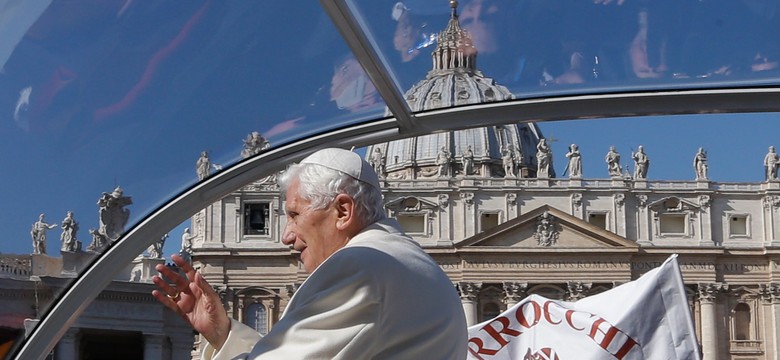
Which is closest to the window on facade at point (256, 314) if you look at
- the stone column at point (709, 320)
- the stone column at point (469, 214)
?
the stone column at point (469, 214)

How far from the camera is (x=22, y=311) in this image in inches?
161

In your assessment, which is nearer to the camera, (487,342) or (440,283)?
(440,283)

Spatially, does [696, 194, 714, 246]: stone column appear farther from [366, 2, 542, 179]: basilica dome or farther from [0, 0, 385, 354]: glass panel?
[0, 0, 385, 354]: glass panel

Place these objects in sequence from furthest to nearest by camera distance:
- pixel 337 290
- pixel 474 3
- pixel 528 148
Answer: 1. pixel 528 148
2. pixel 474 3
3. pixel 337 290

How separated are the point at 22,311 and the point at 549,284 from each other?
4242cm

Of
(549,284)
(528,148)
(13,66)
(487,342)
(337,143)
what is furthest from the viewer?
(528,148)

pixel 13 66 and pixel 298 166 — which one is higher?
pixel 13 66

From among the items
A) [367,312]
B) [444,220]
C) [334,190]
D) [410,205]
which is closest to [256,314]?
[410,205]

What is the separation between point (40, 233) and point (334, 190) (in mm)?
1760

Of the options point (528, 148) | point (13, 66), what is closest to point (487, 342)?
point (13, 66)

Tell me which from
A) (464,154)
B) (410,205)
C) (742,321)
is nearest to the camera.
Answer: (742,321)

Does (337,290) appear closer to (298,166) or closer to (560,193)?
(298,166)

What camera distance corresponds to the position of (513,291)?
45.4 m

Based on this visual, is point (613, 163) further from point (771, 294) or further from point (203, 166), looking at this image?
point (203, 166)
